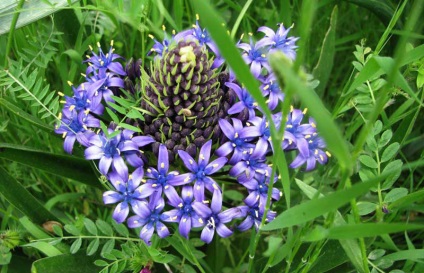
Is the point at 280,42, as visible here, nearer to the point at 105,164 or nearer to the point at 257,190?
the point at 257,190

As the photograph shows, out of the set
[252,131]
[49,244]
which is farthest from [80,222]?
[252,131]

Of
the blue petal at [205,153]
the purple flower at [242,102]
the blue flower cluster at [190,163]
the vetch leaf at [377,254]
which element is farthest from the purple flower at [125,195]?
the vetch leaf at [377,254]

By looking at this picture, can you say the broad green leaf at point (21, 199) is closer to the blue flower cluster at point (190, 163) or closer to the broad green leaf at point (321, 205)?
the blue flower cluster at point (190, 163)

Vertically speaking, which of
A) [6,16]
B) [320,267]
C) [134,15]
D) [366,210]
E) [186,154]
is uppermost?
[6,16]

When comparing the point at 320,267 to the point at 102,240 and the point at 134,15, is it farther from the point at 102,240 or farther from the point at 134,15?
the point at 134,15

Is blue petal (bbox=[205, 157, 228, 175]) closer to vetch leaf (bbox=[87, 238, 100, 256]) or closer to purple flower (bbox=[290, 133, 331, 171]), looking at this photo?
purple flower (bbox=[290, 133, 331, 171])

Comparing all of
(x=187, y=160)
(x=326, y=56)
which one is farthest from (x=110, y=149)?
(x=326, y=56)
